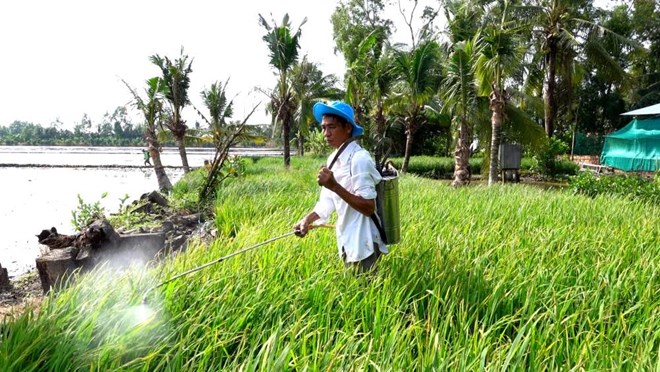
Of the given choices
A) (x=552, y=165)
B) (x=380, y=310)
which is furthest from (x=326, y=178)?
(x=552, y=165)

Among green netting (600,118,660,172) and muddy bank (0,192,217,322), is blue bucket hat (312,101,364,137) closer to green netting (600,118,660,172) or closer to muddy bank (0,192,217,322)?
muddy bank (0,192,217,322)

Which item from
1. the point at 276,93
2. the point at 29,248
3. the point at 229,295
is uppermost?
the point at 276,93

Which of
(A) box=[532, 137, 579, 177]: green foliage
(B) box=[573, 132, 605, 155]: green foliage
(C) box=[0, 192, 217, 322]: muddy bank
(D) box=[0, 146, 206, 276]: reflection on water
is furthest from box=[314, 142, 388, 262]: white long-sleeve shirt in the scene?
(B) box=[573, 132, 605, 155]: green foliage

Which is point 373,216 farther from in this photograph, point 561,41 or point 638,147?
point 561,41

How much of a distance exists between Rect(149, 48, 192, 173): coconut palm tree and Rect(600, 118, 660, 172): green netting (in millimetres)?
12513

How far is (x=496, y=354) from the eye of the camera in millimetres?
1592

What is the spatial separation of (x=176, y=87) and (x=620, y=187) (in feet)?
40.5

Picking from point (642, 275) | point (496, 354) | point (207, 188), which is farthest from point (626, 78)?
point (496, 354)

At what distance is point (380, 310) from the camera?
1812 mm

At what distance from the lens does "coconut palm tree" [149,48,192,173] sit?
14055mm

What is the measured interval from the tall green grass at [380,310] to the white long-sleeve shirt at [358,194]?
0.15 metres

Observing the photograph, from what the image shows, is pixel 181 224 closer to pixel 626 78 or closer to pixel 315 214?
pixel 315 214

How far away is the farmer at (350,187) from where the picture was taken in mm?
1976

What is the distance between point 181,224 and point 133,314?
4.15 m
